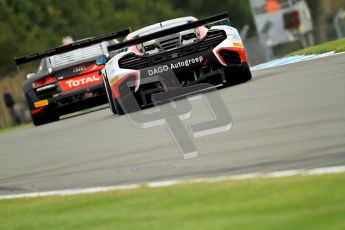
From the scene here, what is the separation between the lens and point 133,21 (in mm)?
57344

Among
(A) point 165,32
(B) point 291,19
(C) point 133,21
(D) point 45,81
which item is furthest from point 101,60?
(C) point 133,21

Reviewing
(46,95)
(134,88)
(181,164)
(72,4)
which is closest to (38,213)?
(181,164)

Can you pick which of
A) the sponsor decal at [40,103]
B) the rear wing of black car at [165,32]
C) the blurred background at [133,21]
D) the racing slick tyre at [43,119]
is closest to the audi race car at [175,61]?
the rear wing of black car at [165,32]

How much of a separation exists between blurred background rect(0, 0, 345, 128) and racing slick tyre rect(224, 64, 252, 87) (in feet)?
56.4

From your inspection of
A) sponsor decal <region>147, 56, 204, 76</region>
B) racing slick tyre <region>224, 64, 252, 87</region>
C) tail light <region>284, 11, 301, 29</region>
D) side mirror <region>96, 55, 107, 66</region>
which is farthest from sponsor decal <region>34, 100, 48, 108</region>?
tail light <region>284, 11, 301, 29</region>

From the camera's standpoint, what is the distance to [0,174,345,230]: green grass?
4750mm

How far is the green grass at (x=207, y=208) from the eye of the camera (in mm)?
4750

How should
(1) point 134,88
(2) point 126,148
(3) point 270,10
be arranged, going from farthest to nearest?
(3) point 270,10 < (1) point 134,88 < (2) point 126,148

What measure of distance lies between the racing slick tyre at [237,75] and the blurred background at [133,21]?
677 inches

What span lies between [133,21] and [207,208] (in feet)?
171

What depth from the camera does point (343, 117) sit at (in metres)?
7.84

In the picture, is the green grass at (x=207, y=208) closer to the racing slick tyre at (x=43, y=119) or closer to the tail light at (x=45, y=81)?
the tail light at (x=45, y=81)

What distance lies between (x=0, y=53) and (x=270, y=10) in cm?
1098

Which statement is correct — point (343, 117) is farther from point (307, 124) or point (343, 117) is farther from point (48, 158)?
point (48, 158)
